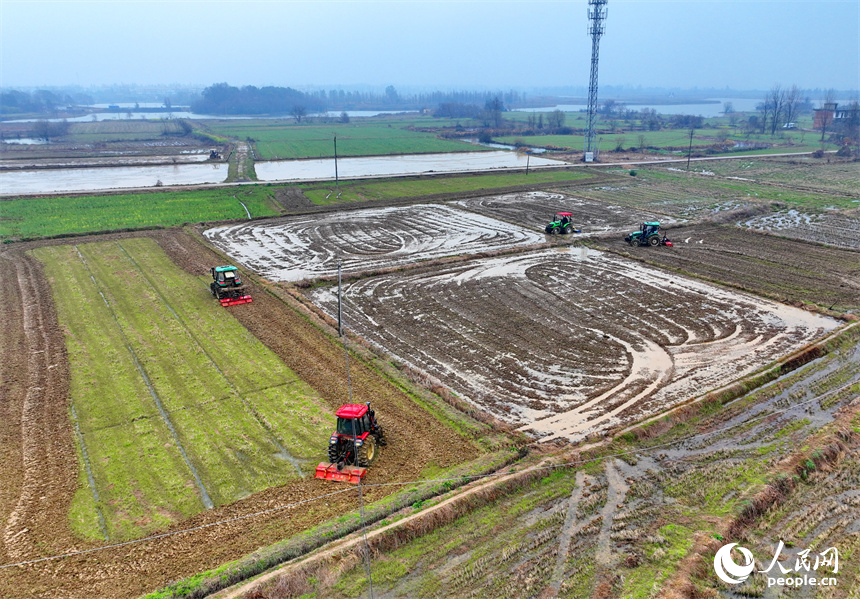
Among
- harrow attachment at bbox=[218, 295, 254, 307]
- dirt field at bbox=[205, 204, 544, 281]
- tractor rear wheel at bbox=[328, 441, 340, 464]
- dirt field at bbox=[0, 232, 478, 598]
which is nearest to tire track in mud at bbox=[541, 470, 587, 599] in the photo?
dirt field at bbox=[0, 232, 478, 598]

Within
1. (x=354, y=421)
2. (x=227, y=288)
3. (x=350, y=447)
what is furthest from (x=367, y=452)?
(x=227, y=288)

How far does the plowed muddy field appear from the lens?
16828 mm

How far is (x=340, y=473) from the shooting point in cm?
1305

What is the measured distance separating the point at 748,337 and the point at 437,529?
15.3m

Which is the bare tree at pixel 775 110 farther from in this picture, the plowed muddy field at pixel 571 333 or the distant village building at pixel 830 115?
the plowed muddy field at pixel 571 333

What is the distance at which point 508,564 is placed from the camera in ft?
34.8

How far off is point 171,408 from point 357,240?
20.0 metres

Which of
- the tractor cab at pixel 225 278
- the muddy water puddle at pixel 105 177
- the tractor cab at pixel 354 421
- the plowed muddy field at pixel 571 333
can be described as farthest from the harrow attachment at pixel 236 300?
the muddy water puddle at pixel 105 177

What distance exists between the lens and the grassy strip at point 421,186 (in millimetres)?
47906

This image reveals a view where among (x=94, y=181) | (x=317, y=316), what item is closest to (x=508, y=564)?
(x=317, y=316)

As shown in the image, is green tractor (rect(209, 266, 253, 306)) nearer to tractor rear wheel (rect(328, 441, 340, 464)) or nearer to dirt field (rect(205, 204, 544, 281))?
dirt field (rect(205, 204, 544, 281))

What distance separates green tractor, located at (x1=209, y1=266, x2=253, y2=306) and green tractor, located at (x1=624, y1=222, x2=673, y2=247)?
2194 cm

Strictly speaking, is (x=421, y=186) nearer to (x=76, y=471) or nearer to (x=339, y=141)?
(x=76, y=471)

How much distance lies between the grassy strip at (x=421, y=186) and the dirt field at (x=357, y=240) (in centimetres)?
622
